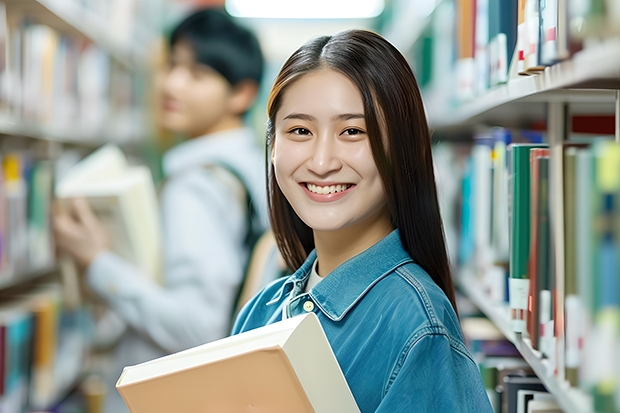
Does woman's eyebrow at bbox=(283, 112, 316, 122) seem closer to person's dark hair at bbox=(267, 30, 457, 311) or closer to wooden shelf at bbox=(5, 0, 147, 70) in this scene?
person's dark hair at bbox=(267, 30, 457, 311)

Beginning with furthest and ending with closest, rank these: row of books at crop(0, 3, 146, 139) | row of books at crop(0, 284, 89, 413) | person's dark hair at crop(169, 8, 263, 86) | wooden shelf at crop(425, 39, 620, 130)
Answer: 1. person's dark hair at crop(169, 8, 263, 86)
2. row of books at crop(0, 3, 146, 139)
3. row of books at crop(0, 284, 89, 413)
4. wooden shelf at crop(425, 39, 620, 130)

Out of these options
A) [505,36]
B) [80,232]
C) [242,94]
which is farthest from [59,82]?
[505,36]

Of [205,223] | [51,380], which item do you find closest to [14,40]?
[205,223]

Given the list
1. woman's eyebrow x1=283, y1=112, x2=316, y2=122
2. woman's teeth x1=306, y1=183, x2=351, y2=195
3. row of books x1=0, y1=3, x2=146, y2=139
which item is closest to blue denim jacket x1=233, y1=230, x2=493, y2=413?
woman's teeth x1=306, y1=183, x2=351, y2=195

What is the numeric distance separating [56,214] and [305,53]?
1748mm

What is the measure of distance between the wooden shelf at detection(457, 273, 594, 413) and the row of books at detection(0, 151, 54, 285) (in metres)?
1.38

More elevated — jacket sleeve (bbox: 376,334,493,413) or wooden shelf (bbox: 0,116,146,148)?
wooden shelf (bbox: 0,116,146,148)

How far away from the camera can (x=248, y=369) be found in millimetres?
863

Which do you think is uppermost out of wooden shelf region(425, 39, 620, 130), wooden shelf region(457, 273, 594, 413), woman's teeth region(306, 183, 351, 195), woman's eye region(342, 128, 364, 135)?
wooden shelf region(425, 39, 620, 130)

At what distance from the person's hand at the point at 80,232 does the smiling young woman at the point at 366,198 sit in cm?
155

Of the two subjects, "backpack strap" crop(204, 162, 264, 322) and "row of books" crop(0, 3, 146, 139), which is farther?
"backpack strap" crop(204, 162, 264, 322)

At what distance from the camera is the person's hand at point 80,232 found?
2.55 metres

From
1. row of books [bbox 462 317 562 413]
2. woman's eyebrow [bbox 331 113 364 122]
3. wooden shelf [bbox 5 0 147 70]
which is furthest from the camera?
wooden shelf [bbox 5 0 147 70]

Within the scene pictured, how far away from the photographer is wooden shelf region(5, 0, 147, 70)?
232 cm
